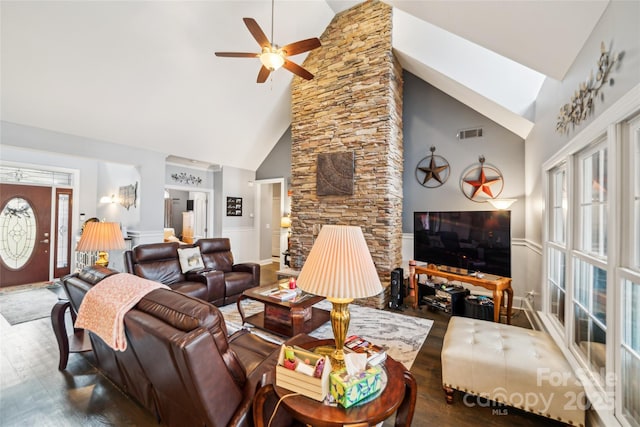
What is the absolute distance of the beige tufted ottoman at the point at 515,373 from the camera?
5.25 ft

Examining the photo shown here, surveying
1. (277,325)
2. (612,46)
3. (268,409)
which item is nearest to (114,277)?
(268,409)

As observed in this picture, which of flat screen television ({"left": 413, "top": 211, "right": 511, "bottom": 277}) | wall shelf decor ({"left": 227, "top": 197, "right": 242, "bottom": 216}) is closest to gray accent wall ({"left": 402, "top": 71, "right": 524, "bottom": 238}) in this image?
flat screen television ({"left": 413, "top": 211, "right": 511, "bottom": 277})

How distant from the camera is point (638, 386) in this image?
4.03 feet

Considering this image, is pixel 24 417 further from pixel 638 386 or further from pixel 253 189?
pixel 253 189

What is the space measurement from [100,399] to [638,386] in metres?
3.23

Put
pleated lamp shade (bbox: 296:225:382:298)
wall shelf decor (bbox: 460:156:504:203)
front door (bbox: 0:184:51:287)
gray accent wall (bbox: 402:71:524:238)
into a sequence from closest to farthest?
1. pleated lamp shade (bbox: 296:225:382:298)
2. gray accent wall (bbox: 402:71:524:238)
3. wall shelf decor (bbox: 460:156:504:203)
4. front door (bbox: 0:184:51:287)

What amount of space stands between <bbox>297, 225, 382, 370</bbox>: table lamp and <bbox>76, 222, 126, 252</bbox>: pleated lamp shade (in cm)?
258

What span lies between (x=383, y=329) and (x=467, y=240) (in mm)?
1594

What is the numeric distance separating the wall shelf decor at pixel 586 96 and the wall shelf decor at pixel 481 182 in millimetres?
2037

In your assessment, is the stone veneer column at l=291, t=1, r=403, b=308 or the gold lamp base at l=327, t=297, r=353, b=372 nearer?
the gold lamp base at l=327, t=297, r=353, b=372

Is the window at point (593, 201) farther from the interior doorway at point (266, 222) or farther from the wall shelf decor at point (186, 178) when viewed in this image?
the wall shelf decor at point (186, 178)

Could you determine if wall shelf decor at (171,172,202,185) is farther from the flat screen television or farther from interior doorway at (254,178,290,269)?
the flat screen television

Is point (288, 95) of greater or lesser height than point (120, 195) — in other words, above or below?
above

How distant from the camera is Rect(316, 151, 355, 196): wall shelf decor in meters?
4.43
